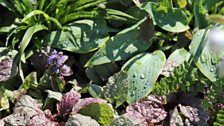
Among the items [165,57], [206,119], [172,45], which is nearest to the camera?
[206,119]

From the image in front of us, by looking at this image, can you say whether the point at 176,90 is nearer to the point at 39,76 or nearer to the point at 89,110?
the point at 89,110

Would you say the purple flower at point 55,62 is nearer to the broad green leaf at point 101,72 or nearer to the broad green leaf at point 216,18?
the broad green leaf at point 101,72

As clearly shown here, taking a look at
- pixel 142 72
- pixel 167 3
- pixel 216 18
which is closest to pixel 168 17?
pixel 167 3

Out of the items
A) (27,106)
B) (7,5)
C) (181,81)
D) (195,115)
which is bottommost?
(195,115)

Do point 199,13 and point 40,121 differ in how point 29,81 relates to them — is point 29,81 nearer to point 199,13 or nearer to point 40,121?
point 40,121

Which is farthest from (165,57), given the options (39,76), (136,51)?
(39,76)

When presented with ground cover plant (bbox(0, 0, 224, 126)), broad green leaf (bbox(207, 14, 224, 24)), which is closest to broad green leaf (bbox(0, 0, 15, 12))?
ground cover plant (bbox(0, 0, 224, 126))

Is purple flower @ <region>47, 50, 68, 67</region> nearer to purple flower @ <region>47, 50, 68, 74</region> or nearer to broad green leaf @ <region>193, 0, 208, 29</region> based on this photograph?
purple flower @ <region>47, 50, 68, 74</region>
